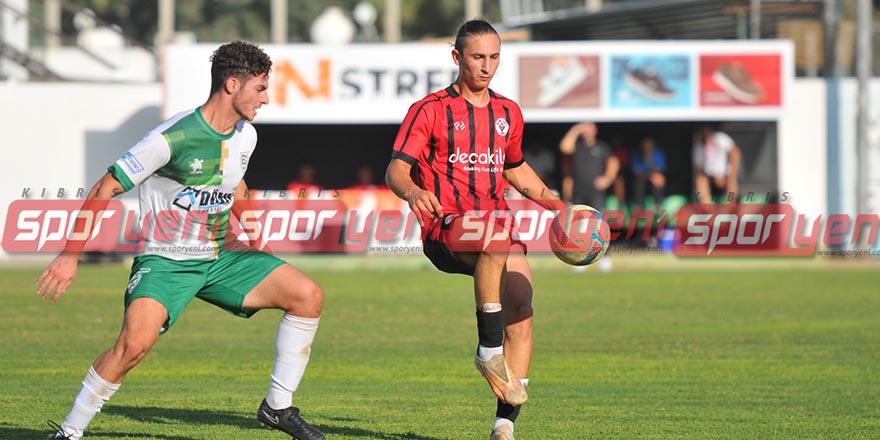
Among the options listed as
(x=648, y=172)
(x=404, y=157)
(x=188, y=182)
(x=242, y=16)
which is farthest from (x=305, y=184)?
(x=242, y=16)

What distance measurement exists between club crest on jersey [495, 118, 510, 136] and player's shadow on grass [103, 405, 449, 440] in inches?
75.9

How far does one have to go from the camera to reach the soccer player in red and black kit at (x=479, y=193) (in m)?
8.05

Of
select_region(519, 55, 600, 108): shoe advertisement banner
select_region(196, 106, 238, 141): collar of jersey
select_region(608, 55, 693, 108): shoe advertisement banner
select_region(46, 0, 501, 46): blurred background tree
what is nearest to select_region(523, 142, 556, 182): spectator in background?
select_region(519, 55, 600, 108): shoe advertisement banner

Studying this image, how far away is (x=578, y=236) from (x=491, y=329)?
3.36 ft

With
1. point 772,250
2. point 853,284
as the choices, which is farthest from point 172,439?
point 772,250

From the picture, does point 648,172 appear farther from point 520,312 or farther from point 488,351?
point 488,351

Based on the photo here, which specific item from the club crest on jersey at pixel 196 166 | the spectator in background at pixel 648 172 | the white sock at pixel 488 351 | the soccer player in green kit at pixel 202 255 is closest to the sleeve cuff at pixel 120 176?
the soccer player in green kit at pixel 202 255

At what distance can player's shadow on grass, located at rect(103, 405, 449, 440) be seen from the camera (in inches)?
341

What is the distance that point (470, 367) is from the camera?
1223 cm

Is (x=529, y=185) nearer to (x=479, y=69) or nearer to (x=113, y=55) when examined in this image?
(x=479, y=69)

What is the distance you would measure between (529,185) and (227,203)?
198cm

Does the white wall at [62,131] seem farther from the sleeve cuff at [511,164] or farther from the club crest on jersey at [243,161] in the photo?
the club crest on jersey at [243,161]

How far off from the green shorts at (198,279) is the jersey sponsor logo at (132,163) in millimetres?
588

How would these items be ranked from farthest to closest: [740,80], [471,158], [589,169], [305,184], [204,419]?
[305,184], [740,80], [589,169], [204,419], [471,158]
